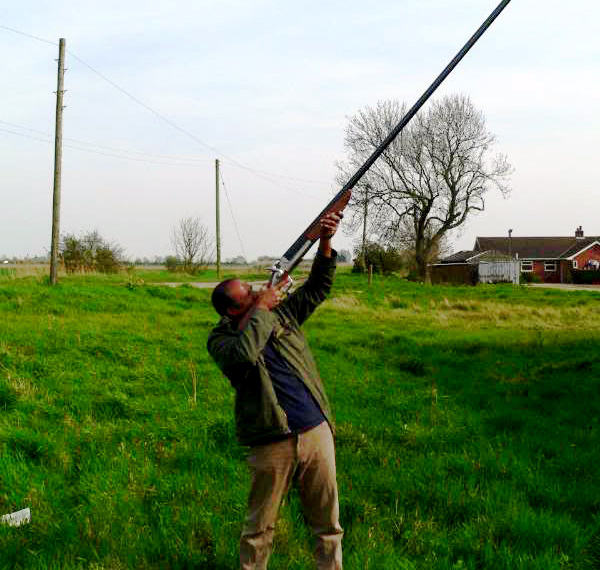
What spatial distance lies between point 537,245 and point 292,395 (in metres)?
70.6

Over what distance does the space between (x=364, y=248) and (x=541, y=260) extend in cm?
2387

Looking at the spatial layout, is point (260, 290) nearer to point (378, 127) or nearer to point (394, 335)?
point (394, 335)

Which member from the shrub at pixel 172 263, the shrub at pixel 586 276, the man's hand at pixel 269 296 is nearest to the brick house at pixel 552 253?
the shrub at pixel 586 276

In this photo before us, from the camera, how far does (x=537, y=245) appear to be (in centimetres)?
6981

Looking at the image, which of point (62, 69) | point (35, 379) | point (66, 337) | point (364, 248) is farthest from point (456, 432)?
point (364, 248)

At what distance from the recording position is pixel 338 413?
740cm

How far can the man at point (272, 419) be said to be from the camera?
3.42m

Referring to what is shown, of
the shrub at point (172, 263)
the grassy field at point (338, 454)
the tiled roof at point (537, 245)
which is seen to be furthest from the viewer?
the tiled roof at point (537, 245)

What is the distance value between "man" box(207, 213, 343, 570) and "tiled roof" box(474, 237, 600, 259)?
66263 mm

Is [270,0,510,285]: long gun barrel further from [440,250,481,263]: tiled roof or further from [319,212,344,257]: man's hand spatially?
[440,250,481,263]: tiled roof

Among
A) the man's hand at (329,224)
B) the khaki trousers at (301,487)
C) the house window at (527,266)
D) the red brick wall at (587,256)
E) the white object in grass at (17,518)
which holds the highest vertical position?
the red brick wall at (587,256)

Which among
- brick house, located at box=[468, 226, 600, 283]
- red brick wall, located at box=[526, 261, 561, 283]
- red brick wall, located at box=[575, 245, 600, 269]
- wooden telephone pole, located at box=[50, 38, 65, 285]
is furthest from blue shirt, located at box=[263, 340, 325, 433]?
red brick wall, located at box=[575, 245, 600, 269]

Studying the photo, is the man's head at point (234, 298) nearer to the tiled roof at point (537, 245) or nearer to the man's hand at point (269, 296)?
the man's hand at point (269, 296)

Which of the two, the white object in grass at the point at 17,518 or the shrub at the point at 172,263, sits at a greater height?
the shrub at the point at 172,263
